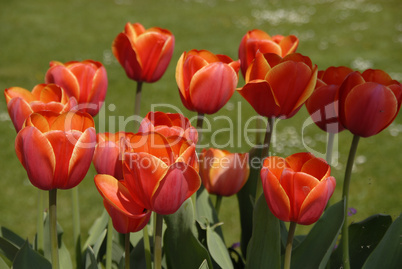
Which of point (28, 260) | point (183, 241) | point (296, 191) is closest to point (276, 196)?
point (296, 191)

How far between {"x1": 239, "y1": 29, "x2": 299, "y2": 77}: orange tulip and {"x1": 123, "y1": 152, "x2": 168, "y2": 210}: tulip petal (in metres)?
0.54

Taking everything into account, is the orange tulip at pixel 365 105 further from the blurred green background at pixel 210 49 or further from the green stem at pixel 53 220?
the blurred green background at pixel 210 49

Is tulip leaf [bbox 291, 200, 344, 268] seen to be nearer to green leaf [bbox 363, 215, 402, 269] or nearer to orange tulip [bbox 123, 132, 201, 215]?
green leaf [bbox 363, 215, 402, 269]

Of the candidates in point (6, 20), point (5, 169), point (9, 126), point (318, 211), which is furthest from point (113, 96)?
point (318, 211)

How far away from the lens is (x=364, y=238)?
58.0 inches

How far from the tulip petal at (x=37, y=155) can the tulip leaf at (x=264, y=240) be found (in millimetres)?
462

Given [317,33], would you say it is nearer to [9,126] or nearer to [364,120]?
[9,126]

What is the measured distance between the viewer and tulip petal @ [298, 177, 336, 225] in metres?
1.05

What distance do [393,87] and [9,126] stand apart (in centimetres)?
480

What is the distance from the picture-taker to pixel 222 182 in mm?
1519

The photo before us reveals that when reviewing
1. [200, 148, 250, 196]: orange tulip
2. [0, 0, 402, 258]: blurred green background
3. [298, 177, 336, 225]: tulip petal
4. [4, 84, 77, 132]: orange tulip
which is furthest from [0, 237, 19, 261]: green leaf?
[0, 0, 402, 258]: blurred green background

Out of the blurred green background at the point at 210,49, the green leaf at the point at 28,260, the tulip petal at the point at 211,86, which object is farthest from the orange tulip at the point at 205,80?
the blurred green background at the point at 210,49

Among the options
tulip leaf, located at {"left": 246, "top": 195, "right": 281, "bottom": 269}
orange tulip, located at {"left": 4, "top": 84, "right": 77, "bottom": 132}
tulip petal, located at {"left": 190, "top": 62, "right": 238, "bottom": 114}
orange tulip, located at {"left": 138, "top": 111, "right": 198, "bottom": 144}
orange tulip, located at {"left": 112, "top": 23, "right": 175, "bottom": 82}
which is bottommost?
tulip leaf, located at {"left": 246, "top": 195, "right": 281, "bottom": 269}

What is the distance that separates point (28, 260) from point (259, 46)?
0.78 m
